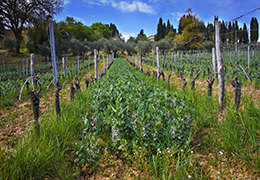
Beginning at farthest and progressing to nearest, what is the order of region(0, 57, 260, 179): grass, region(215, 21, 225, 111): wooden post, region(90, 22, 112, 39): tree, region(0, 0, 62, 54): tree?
1. region(90, 22, 112, 39): tree
2. region(0, 0, 62, 54): tree
3. region(215, 21, 225, 111): wooden post
4. region(0, 57, 260, 179): grass

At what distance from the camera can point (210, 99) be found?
4395mm

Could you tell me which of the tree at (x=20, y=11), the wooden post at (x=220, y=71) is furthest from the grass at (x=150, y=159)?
the tree at (x=20, y=11)

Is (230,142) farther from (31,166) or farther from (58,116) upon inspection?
(58,116)

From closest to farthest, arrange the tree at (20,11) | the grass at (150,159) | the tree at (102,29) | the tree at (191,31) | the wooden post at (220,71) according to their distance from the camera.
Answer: the grass at (150,159) < the wooden post at (220,71) < the tree at (20,11) < the tree at (191,31) < the tree at (102,29)

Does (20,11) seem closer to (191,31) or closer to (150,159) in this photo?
(150,159)

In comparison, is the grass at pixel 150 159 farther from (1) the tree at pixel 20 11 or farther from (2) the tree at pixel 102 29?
(2) the tree at pixel 102 29

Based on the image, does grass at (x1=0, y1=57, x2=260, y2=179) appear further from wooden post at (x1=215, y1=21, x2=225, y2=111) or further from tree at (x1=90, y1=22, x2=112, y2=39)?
tree at (x1=90, y1=22, x2=112, y2=39)

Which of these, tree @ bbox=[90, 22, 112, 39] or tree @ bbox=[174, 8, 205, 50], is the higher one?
tree @ bbox=[90, 22, 112, 39]

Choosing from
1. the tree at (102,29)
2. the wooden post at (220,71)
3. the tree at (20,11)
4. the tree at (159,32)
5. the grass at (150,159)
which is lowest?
the grass at (150,159)

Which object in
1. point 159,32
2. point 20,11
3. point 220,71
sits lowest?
point 220,71

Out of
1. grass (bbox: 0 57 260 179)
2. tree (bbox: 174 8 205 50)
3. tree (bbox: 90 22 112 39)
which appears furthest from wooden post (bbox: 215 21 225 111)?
tree (bbox: 90 22 112 39)

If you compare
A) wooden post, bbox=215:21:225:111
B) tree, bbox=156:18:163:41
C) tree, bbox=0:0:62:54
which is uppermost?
tree, bbox=156:18:163:41

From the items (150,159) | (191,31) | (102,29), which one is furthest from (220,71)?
(102,29)

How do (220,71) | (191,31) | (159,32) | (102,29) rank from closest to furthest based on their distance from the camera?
1. (220,71)
2. (191,31)
3. (159,32)
4. (102,29)
